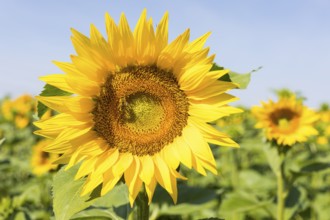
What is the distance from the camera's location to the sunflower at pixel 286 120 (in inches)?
147

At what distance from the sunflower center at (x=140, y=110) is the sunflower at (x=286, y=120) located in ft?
5.69

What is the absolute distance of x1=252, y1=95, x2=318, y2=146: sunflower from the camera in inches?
147

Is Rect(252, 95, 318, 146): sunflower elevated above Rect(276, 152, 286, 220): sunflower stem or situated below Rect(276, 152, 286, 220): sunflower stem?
above

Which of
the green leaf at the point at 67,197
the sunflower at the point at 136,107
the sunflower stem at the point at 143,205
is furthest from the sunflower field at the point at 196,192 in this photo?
the sunflower stem at the point at 143,205

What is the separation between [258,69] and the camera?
199 centimetres

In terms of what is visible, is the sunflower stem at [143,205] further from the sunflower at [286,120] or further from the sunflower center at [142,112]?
the sunflower at [286,120]

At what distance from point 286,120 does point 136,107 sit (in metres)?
2.27

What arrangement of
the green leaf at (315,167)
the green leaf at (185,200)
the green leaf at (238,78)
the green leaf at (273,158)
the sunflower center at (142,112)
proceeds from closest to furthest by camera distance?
the green leaf at (238,78), the sunflower center at (142,112), the green leaf at (185,200), the green leaf at (273,158), the green leaf at (315,167)

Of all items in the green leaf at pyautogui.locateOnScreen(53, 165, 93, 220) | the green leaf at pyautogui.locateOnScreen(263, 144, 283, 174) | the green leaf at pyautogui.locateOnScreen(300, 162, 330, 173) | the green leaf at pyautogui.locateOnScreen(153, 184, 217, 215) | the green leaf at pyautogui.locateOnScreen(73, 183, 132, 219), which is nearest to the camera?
the green leaf at pyautogui.locateOnScreen(53, 165, 93, 220)

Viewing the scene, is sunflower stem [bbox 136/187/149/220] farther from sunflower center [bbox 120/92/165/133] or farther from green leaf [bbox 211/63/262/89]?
green leaf [bbox 211/63/262/89]

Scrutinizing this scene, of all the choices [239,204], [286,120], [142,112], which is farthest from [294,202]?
[142,112]

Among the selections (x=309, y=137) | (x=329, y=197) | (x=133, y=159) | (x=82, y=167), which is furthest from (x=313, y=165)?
(x=82, y=167)

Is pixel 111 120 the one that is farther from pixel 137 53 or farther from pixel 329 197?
pixel 329 197

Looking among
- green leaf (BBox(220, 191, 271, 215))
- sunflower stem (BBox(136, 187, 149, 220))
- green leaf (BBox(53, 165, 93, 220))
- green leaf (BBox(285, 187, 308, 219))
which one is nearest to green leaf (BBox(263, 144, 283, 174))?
green leaf (BBox(220, 191, 271, 215))
